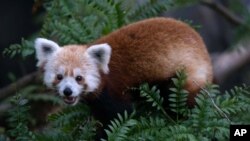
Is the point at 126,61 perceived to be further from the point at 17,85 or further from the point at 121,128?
the point at 17,85

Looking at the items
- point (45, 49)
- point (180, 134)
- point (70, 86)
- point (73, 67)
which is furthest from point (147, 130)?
A: point (45, 49)

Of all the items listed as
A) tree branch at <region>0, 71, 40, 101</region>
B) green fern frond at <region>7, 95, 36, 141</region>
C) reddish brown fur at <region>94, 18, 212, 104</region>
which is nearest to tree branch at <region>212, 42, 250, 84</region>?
tree branch at <region>0, 71, 40, 101</region>

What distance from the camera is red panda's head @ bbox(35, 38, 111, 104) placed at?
17.5 feet

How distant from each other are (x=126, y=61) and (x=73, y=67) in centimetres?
49

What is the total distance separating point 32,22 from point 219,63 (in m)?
3.04

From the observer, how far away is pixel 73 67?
17.7 feet

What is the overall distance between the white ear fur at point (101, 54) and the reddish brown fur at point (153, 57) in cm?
10

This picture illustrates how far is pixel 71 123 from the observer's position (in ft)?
19.0

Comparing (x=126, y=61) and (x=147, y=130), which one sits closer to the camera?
(x=147, y=130)

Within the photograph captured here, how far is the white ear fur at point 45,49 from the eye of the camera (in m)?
5.55

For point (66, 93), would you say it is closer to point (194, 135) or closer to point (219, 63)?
point (194, 135)

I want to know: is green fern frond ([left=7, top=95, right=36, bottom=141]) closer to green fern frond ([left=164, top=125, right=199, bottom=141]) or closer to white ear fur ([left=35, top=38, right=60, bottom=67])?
white ear fur ([left=35, top=38, right=60, bottom=67])

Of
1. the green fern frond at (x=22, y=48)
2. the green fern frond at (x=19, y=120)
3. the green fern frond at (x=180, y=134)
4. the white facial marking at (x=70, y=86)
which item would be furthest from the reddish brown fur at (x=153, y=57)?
the green fern frond at (x=22, y=48)

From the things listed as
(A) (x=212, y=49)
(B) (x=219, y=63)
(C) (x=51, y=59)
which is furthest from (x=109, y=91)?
(A) (x=212, y=49)
